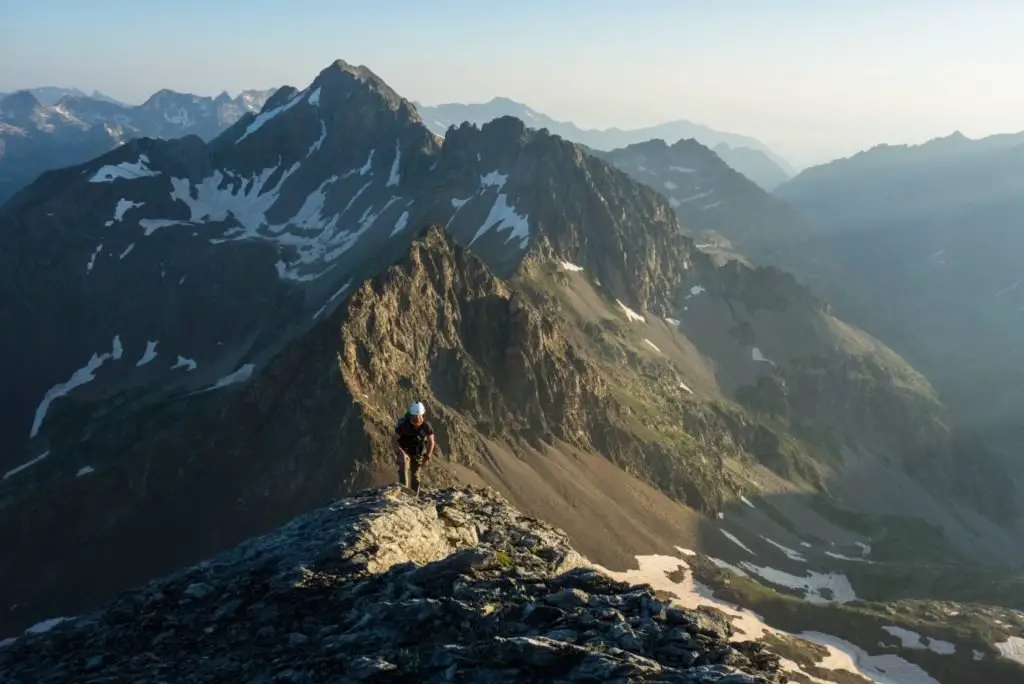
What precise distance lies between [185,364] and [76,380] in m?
24.3

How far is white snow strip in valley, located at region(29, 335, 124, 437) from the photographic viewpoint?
157250 millimetres

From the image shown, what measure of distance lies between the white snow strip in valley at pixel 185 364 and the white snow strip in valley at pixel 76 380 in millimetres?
16443

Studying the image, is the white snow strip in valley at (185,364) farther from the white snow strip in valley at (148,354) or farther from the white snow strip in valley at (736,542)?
the white snow strip in valley at (736,542)

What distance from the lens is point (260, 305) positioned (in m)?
184

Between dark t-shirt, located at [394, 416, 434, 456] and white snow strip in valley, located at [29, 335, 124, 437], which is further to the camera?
white snow strip in valley, located at [29, 335, 124, 437]

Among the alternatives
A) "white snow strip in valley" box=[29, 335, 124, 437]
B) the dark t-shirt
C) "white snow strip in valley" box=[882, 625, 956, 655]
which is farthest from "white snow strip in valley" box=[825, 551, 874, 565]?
"white snow strip in valley" box=[29, 335, 124, 437]

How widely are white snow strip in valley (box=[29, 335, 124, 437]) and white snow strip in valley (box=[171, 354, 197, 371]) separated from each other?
16.4 metres

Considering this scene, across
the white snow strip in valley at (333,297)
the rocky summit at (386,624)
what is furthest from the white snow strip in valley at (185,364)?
the rocky summit at (386,624)

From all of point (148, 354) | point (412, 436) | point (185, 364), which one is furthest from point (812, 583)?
point (148, 354)

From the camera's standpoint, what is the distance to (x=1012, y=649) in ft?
282

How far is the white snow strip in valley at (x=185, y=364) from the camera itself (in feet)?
551

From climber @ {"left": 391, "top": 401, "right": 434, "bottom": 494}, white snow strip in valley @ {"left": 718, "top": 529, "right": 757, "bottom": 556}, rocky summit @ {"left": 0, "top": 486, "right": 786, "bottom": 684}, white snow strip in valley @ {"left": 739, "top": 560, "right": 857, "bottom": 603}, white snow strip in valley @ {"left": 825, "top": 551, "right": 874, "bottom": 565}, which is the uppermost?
climber @ {"left": 391, "top": 401, "right": 434, "bottom": 494}

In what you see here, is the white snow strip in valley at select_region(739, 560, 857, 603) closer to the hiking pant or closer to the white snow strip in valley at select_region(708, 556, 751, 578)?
the white snow strip in valley at select_region(708, 556, 751, 578)

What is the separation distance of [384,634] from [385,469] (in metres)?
68.9
